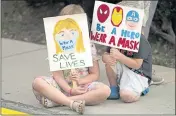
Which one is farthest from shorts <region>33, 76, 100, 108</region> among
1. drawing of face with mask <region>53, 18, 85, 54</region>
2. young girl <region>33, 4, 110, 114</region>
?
drawing of face with mask <region>53, 18, 85, 54</region>

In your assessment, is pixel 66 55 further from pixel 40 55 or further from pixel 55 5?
pixel 55 5

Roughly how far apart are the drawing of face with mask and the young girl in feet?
0.52

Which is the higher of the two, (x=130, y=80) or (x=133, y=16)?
(x=133, y=16)

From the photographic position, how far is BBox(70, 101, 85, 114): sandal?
14.4ft

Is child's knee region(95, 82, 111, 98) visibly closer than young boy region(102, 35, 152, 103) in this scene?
Yes

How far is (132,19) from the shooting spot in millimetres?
4641

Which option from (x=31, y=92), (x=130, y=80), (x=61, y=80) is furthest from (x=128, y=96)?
(x=31, y=92)

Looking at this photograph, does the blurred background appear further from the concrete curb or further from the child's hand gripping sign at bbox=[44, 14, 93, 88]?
the concrete curb

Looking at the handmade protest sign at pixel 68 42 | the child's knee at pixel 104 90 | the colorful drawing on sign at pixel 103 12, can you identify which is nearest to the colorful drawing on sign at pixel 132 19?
the colorful drawing on sign at pixel 103 12

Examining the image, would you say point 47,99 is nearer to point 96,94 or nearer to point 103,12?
point 96,94

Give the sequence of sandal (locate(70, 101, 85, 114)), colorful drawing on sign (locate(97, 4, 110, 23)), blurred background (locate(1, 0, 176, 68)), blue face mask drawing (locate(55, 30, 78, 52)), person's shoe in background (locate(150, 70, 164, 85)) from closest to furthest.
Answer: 1. sandal (locate(70, 101, 85, 114))
2. blue face mask drawing (locate(55, 30, 78, 52))
3. colorful drawing on sign (locate(97, 4, 110, 23))
4. person's shoe in background (locate(150, 70, 164, 85))
5. blurred background (locate(1, 0, 176, 68))

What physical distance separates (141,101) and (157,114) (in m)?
0.44

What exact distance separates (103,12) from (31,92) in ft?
4.27

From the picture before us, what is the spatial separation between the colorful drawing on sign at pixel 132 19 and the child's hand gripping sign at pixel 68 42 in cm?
44
